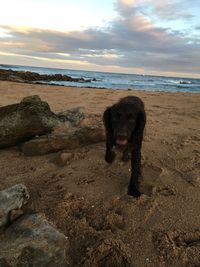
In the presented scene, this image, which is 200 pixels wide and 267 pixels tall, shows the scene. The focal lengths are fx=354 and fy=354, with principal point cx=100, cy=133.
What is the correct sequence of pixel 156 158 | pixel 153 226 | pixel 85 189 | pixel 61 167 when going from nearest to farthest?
1. pixel 153 226
2. pixel 85 189
3. pixel 61 167
4. pixel 156 158

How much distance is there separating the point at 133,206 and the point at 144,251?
2.59 feet

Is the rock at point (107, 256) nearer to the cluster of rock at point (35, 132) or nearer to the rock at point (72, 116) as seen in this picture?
the cluster of rock at point (35, 132)

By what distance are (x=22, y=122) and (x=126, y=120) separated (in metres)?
2.38

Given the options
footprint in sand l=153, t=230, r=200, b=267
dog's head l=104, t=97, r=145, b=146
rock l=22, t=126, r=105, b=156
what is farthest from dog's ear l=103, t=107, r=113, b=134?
footprint in sand l=153, t=230, r=200, b=267

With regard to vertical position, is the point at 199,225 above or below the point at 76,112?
below

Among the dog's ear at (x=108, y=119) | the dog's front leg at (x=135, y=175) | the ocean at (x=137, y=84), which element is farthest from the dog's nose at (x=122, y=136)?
the ocean at (x=137, y=84)

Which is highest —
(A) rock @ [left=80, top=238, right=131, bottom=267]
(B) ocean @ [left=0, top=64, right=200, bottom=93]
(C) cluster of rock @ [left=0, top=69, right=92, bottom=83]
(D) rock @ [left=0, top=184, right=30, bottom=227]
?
(D) rock @ [left=0, top=184, right=30, bottom=227]

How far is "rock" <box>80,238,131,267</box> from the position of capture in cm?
357

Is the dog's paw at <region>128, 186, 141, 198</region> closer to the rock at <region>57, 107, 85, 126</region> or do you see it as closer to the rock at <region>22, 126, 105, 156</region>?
the rock at <region>22, 126, 105, 156</region>

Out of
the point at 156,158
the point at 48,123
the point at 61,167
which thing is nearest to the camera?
the point at 61,167

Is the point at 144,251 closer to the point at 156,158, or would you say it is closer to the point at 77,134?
the point at 156,158

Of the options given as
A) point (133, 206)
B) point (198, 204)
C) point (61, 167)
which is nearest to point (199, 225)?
point (198, 204)

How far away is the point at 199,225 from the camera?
4234 mm

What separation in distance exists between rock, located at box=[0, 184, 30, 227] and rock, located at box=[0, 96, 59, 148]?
2.12m
